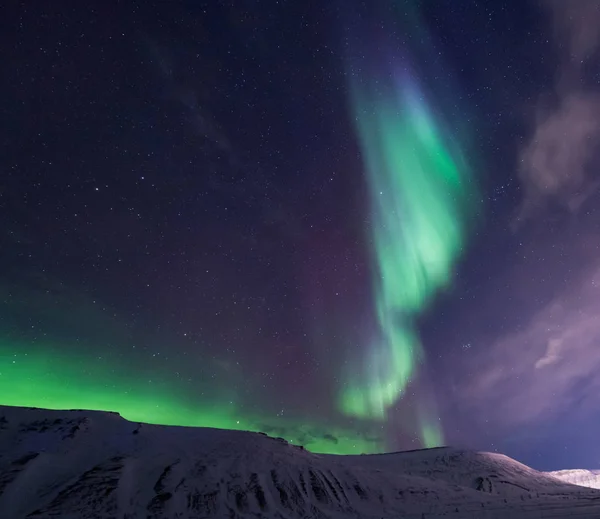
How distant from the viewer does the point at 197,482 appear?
232 feet

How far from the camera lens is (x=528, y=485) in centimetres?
9831

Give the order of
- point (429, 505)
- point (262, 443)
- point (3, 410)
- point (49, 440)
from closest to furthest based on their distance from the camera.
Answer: point (429, 505) → point (49, 440) → point (3, 410) → point (262, 443)

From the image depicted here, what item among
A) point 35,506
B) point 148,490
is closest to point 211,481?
point 148,490

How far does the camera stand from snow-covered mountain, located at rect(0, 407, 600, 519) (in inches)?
2338

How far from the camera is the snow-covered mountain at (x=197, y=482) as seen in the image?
59375 mm

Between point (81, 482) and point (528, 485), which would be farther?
point (528, 485)

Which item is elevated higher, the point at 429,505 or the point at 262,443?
the point at 262,443

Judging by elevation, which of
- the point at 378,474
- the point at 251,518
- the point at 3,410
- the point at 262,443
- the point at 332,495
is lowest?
the point at 251,518

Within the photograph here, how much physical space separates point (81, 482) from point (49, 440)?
66.6 ft

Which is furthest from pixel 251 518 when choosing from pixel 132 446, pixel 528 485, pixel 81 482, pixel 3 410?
pixel 528 485

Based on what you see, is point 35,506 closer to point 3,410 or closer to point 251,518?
point 251,518

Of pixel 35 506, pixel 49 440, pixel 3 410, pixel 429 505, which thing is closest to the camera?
pixel 35 506

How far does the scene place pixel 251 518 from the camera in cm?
6234

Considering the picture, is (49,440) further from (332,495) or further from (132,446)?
(332,495)
